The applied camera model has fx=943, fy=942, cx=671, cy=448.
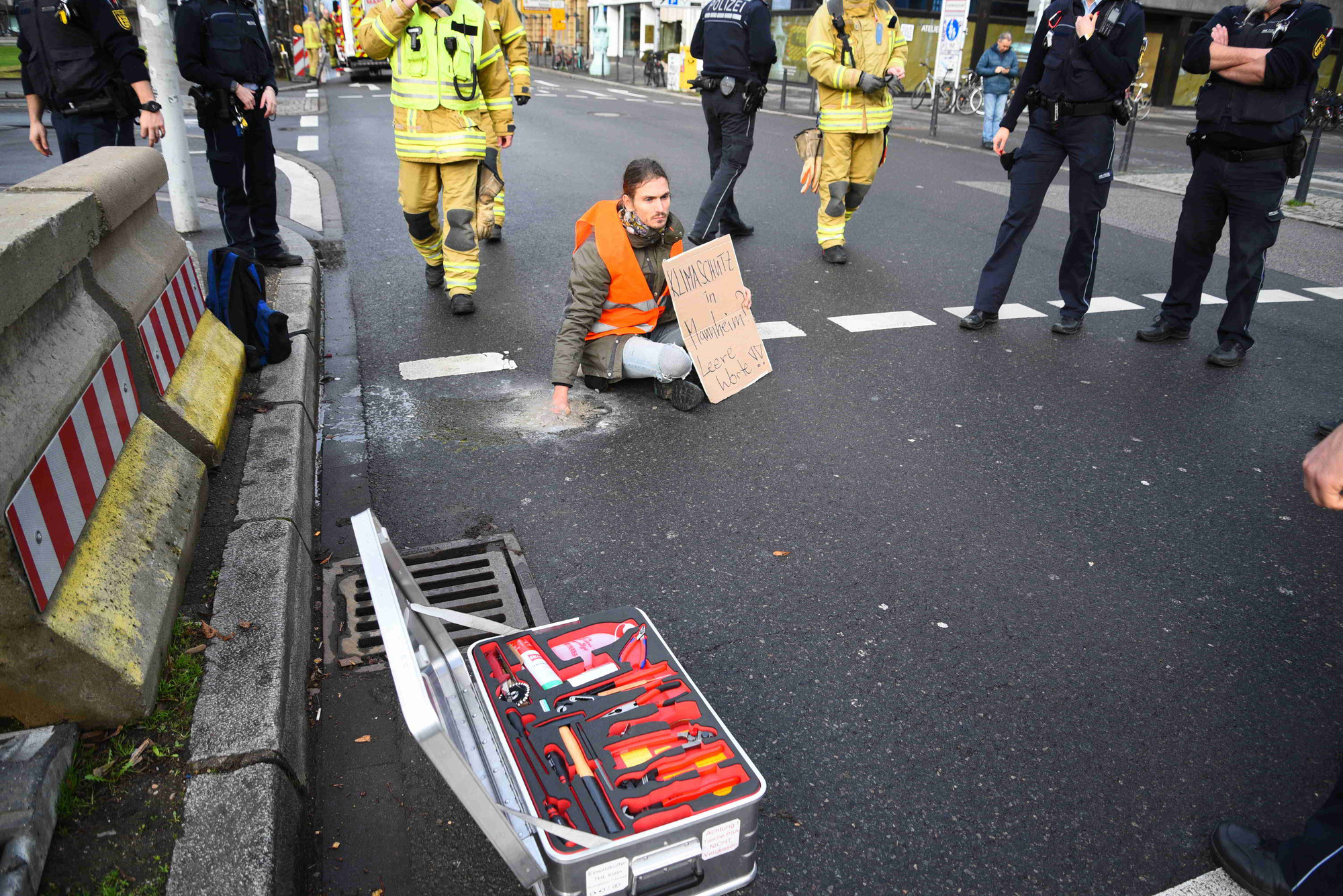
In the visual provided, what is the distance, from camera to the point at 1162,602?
10.2 feet

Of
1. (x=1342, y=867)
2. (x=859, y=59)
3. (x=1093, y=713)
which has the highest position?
(x=859, y=59)

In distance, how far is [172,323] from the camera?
355cm

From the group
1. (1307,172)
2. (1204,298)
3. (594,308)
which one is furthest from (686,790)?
(1307,172)

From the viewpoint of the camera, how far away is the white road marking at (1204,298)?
21.5 feet

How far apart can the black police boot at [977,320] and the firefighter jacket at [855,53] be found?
6.22 ft

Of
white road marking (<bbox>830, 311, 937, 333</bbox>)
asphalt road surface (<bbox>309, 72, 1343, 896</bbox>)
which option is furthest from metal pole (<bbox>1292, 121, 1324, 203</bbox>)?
white road marking (<bbox>830, 311, 937, 333</bbox>)

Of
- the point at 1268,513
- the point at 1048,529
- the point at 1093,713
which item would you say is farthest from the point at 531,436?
the point at 1268,513

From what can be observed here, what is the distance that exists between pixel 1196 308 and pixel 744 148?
343 cm

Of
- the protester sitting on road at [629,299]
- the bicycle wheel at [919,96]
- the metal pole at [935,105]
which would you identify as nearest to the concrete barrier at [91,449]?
the protester sitting on road at [629,299]

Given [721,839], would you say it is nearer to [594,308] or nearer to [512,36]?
[594,308]

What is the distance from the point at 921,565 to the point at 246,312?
3.21 meters

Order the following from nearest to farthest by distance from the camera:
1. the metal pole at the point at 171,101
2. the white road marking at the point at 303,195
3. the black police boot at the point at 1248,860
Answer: the black police boot at the point at 1248,860, the metal pole at the point at 171,101, the white road marking at the point at 303,195

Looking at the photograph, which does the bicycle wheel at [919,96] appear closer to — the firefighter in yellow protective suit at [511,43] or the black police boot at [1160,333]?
the firefighter in yellow protective suit at [511,43]

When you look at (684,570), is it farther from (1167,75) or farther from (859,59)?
(1167,75)
